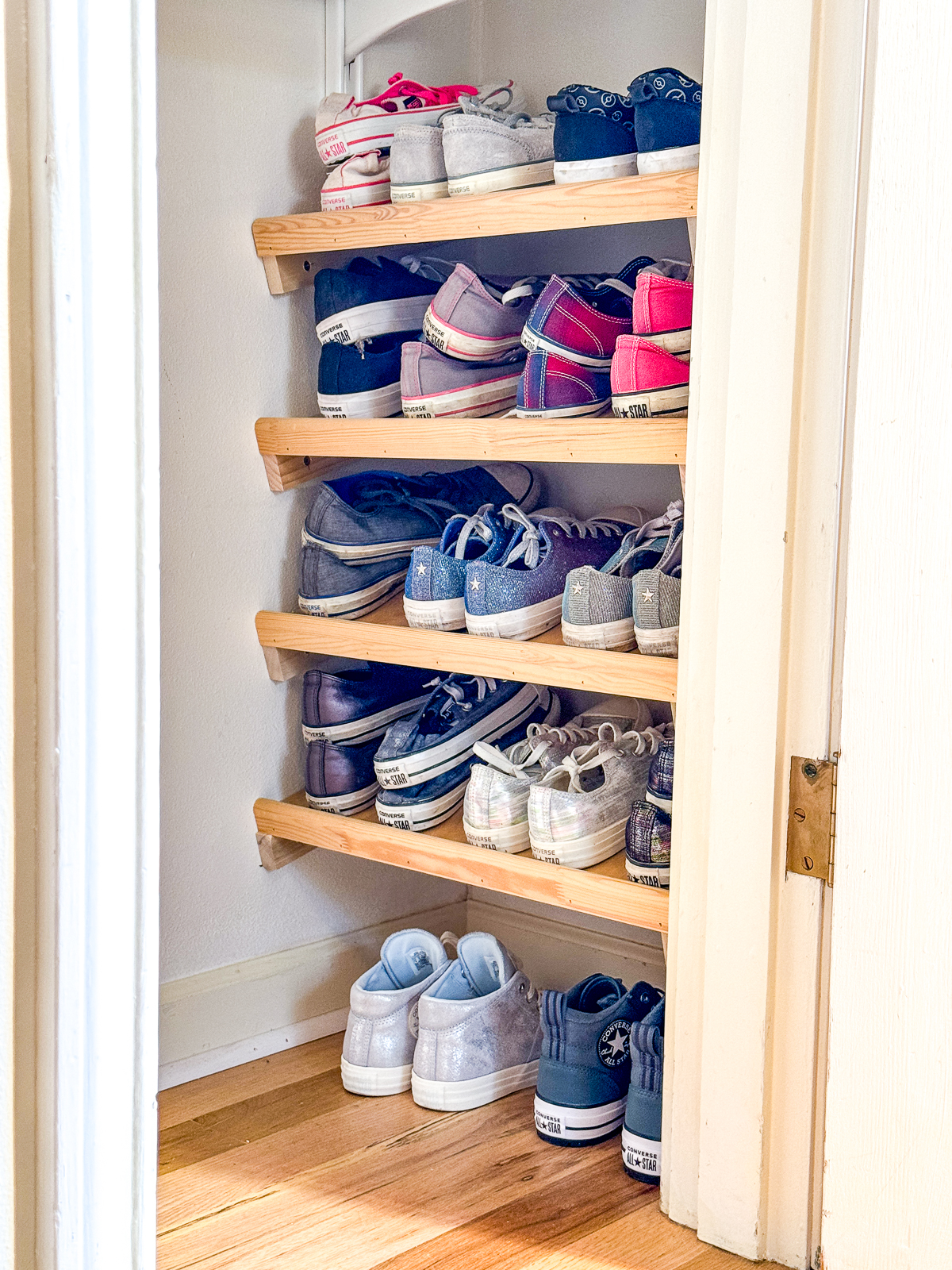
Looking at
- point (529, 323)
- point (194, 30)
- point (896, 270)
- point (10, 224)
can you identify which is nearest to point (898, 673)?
point (896, 270)

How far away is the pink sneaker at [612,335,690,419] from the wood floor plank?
42.0 inches

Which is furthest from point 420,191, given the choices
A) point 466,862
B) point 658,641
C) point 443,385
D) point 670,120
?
point 466,862

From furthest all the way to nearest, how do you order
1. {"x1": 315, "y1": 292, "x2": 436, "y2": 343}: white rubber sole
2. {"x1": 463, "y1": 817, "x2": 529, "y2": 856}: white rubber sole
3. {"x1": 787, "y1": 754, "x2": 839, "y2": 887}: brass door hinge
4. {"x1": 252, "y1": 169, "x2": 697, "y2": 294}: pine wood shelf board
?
{"x1": 315, "y1": 292, "x2": 436, "y2": 343}: white rubber sole, {"x1": 463, "y1": 817, "x2": 529, "y2": 856}: white rubber sole, {"x1": 252, "y1": 169, "x2": 697, "y2": 294}: pine wood shelf board, {"x1": 787, "y1": 754, "x2": 839, "y2": 887}: brass door hinge

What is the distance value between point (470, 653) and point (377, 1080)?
62 cm

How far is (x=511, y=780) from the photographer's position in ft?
5.53

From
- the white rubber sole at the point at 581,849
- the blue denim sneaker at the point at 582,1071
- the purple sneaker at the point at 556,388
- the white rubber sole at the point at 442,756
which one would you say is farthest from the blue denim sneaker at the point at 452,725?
the purple sneaker at the point at 556,388

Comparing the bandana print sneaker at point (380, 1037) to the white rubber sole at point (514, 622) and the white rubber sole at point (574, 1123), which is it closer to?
the white rubber sole at point (574, 1123)

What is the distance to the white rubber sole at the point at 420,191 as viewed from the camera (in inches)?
66.4

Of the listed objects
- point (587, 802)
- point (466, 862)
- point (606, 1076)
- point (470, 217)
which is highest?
point (470, 217)

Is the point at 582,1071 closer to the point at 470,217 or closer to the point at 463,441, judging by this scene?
the point at 463,441

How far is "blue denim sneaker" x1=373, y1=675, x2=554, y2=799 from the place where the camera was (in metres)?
1.79

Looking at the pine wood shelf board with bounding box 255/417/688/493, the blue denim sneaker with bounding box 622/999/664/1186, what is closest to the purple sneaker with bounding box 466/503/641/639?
the pine wood shelf board with bounding box 255/417/688/493

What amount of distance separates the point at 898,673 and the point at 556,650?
0.52 metres

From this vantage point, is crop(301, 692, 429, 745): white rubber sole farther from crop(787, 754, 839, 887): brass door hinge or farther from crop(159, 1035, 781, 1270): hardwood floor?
crop(787, 754, 839, 887): brass door hinge
